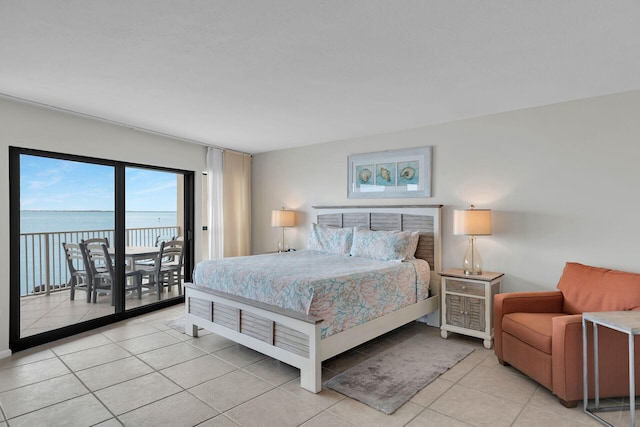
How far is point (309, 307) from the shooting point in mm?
2766

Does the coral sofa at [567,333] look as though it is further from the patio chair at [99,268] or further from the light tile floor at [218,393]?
the patio chair at [99,268]

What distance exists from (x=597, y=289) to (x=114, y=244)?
16.6ft

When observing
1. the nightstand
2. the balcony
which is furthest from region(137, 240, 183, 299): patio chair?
the nightstand

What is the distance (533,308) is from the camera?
307 cm

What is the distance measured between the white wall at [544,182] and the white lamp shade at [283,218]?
1.58 m

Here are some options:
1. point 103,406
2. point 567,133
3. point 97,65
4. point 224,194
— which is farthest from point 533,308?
point 224,194

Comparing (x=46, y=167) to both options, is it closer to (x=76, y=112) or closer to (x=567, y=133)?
(x=76, y=112)

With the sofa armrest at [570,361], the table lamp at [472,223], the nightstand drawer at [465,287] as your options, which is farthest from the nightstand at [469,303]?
the sofa armrest at [570,361]

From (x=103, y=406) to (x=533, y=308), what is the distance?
3448 mm

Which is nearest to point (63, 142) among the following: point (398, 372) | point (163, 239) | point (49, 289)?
point (49, 289)

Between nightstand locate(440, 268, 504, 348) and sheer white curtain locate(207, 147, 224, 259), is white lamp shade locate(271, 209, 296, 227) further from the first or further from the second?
nightstand locate(440, 268, 504, 348)

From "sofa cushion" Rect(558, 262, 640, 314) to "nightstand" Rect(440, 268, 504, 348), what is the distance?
2.05 ft

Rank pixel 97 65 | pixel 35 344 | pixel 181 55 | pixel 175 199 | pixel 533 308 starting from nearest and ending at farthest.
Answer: pixel 181 55 < pixel 97 65 < pixel 533 308 < pixel 35 344 < pixel 175 199

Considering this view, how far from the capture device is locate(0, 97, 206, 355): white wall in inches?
133
